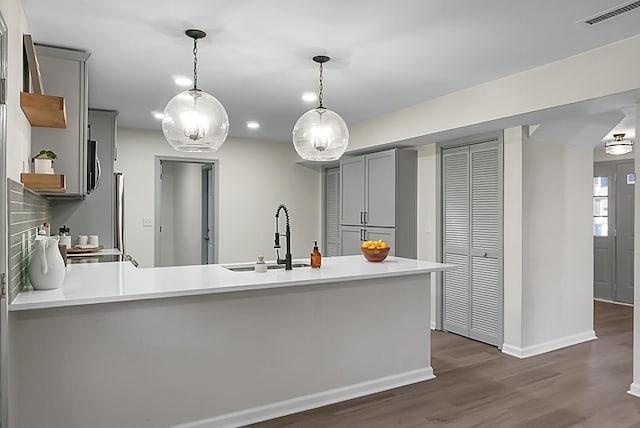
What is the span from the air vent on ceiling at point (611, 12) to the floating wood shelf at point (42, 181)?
3124 mm

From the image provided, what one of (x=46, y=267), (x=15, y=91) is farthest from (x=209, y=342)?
(x=15, y=91)

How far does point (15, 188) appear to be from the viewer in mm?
2127

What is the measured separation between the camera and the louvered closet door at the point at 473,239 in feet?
14.6

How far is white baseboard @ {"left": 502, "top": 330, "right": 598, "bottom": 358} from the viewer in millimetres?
4168

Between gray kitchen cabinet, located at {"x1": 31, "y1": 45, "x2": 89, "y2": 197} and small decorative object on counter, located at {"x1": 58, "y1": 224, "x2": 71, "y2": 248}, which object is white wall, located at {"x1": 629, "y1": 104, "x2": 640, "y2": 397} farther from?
small decorative object on counter, located at {"x1": 58, "y1": 224, "x2": 71, "y2": 248}

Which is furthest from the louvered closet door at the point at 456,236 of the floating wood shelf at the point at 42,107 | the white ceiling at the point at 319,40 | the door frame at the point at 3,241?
the door frame at the point at 3,241

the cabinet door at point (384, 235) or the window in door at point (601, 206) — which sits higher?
the window in door at point (601, 206)

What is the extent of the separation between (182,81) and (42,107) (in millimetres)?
1489

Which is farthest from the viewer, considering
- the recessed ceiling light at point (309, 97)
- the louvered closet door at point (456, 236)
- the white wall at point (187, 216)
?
the white wall at point (187, 216)

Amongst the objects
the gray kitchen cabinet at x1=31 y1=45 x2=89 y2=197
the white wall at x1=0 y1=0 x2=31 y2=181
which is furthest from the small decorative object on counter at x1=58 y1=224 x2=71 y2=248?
the white wall at x1=0 y1=0 x2=31 y2=181

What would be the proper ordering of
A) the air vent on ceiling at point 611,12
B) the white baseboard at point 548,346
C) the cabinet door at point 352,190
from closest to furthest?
the air vent on ceiling at point 611,12, the white baseboard at point 548,346, the cabinet door at point 352,190

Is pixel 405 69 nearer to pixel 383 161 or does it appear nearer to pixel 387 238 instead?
pixel 383 161

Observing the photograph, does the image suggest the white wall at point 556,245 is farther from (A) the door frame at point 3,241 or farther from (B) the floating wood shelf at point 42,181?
(A) the door frame at point 3,241

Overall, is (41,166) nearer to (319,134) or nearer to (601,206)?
(319,134)
